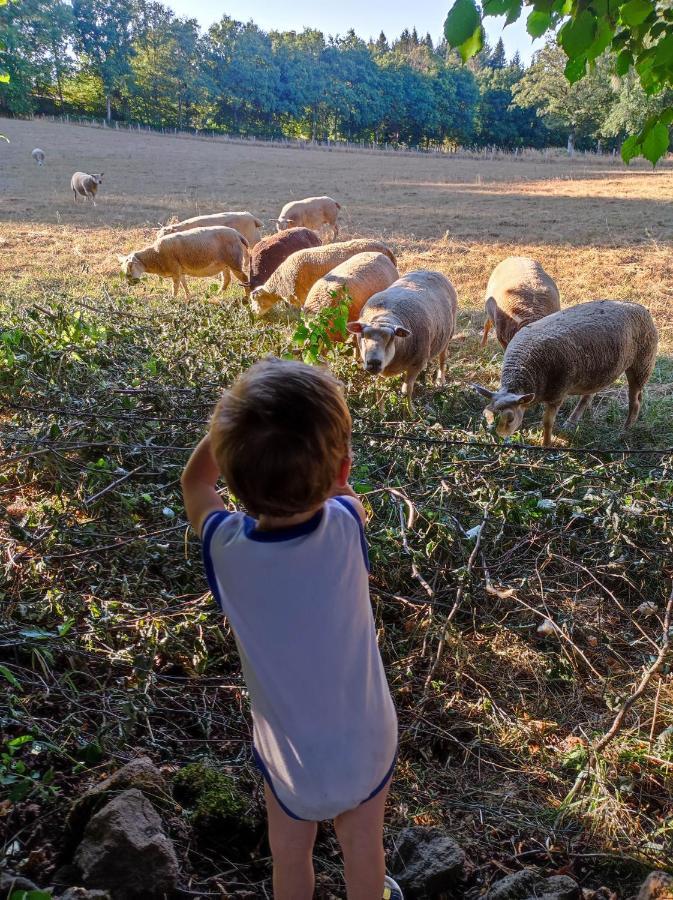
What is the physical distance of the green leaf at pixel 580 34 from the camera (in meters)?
2.24

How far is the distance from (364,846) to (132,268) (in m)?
10.7

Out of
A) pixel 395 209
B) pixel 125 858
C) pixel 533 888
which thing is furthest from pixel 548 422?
pixel 395 209

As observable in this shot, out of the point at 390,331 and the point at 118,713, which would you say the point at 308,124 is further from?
the point at 118,713

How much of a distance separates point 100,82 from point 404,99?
32.1 metres

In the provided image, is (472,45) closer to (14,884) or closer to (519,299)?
(14,884)

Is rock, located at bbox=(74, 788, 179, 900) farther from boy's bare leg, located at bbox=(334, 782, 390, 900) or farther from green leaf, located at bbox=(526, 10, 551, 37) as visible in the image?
green leaf, located at bbox=(526, 10, 551, 37)

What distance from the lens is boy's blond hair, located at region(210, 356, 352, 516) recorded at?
4.41 feet

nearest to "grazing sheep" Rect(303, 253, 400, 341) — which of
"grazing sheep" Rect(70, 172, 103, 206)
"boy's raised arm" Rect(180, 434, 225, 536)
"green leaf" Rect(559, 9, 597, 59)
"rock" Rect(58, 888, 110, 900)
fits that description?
"green leaf" Rect(559, 9, 597, 59)

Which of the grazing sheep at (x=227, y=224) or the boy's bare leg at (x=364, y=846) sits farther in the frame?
the grazing sheep at (x=227, y=224)

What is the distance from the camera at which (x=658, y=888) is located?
162cm

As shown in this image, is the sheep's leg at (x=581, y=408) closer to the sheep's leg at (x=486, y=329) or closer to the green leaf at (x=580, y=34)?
the sheep's leg at (x=486, y=329)

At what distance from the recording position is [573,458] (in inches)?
196

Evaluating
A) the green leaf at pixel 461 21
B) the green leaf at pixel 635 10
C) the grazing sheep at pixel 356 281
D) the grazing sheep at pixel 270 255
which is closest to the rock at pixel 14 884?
the green leaf at pixel 461 21

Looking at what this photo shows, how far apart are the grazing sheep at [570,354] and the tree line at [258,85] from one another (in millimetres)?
61194
